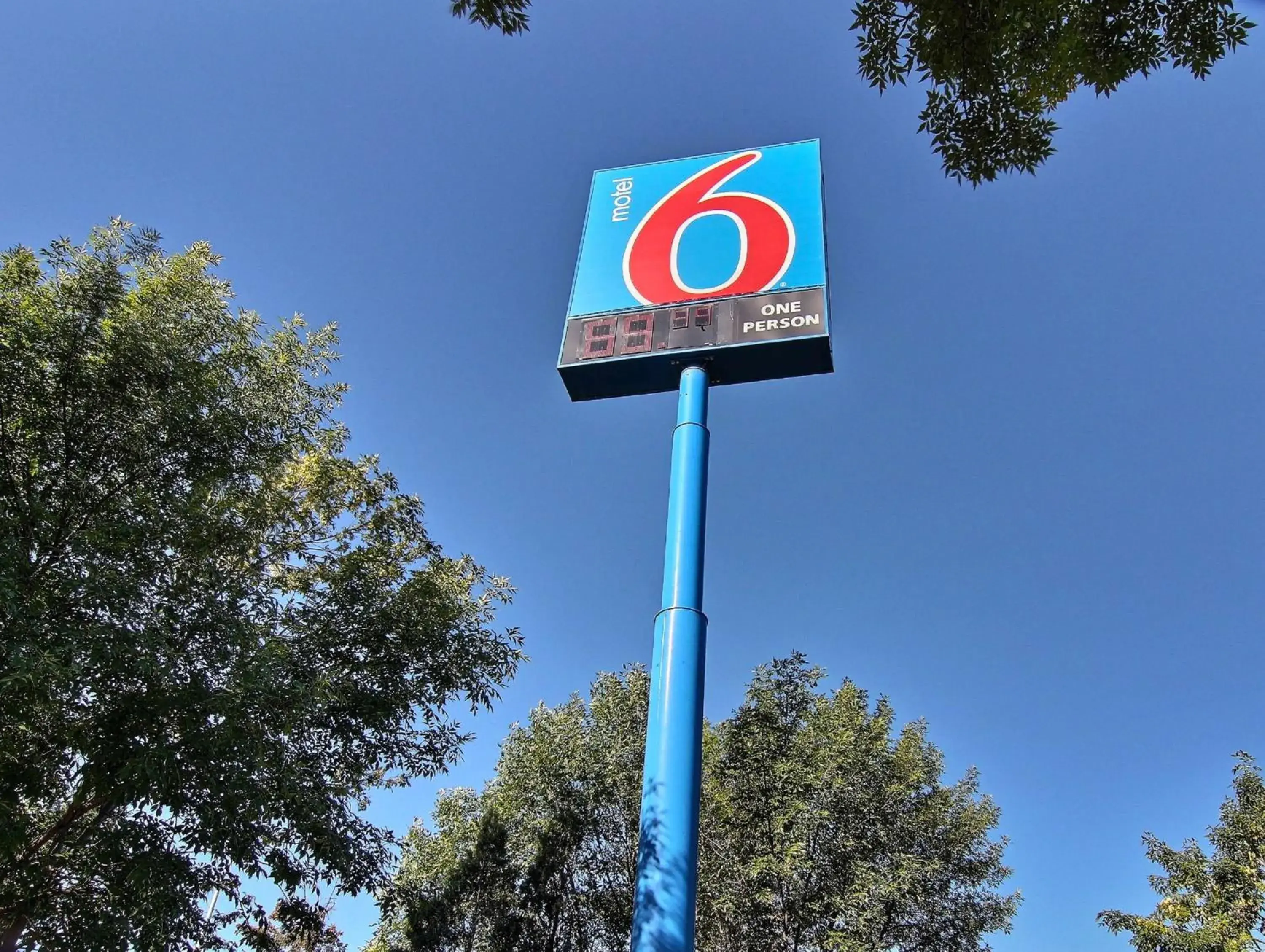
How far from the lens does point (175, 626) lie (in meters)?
8.41

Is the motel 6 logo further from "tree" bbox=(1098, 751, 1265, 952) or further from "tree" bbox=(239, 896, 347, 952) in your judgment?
"tree" bbox=(1098, 751, 1265, 952)

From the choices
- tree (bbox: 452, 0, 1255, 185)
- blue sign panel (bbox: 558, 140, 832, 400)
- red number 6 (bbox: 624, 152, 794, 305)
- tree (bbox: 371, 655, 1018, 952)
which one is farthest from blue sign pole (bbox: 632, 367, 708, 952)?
tree (bbox: 371, 655, 1018, 952)

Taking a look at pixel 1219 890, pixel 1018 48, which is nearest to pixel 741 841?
pixel 1219 890

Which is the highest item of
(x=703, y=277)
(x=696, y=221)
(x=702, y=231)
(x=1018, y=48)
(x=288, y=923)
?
(x=696, y=221)

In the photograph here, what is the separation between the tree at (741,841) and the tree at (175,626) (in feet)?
25.1

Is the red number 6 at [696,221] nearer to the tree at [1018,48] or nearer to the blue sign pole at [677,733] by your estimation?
the blue sign pole at [677,733]

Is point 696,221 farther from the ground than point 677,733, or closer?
farther from the ground

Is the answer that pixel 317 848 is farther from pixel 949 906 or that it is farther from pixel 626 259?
pixel 949 906

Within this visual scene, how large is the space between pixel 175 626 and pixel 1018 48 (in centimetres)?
907

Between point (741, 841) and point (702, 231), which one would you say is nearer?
point (702, 231)

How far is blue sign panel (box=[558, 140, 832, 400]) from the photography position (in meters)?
9.34

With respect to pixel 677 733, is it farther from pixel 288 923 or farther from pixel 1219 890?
pixel 1219 890

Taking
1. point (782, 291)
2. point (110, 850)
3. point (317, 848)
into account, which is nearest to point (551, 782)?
point (317, 848)

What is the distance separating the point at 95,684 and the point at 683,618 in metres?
5.81
